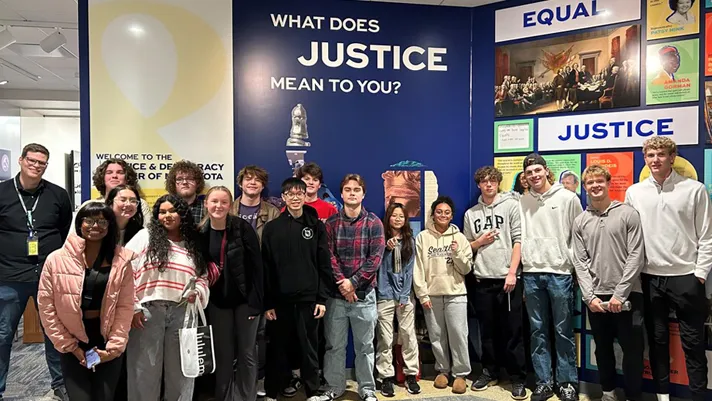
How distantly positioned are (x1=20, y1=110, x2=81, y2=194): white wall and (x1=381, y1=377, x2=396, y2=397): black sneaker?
8.59m

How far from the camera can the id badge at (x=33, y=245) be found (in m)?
3.38

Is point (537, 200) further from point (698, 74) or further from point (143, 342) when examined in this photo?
point (143, 342)

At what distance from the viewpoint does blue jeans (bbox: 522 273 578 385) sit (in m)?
3.61

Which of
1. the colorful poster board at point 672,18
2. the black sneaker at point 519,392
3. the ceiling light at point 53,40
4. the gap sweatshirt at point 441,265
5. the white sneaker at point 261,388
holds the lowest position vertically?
the black sneaker at point 519,392

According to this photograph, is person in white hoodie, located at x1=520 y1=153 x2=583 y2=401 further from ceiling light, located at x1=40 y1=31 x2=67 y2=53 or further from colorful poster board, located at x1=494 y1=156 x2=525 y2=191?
ceiling light, located at x1=40 y1=31 x2=67 y2=53

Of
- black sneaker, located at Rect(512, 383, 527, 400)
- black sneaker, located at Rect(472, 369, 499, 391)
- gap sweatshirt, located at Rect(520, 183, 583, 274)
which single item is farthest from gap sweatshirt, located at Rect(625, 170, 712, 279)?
black sneaker, located at Rect(472, 369, 499, 391)

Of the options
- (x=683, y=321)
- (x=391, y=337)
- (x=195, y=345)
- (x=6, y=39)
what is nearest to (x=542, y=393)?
(x=683, y=321)

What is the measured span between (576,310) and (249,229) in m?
2.57

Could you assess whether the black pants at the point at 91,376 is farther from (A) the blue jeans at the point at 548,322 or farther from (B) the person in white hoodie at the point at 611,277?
(B) the person in white hoodie at the point at 611,277

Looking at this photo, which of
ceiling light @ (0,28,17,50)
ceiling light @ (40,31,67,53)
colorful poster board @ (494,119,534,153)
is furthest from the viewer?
ceiling light @ (0,28,17,50)

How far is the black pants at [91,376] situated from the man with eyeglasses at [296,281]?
3.60ft

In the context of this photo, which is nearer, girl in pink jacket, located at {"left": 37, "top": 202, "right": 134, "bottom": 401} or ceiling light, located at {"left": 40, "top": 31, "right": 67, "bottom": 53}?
girl in pink jacket, located at {"left": 37, "top": 202, "right": 134, "bottom": 401}

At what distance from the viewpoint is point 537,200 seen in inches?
148

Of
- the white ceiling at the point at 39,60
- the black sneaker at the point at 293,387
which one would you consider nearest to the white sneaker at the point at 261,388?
the black sneaker at the point at 293,387
